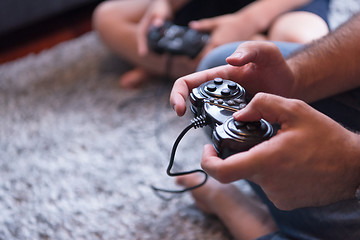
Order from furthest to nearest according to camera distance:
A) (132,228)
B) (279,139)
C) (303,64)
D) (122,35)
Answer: (122,35) → (132,228) → (303,64) → (279,139)

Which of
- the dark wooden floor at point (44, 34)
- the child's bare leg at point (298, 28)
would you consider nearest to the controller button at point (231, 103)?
the child's bare leg at point (298, 28)

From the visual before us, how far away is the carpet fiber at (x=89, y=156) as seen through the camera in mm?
645

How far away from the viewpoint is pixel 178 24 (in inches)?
40.6

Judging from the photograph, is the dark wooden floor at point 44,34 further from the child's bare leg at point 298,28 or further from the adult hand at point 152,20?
the child's bare leg at point 298,28

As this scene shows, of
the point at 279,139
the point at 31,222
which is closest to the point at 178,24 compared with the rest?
A: the point at 31,222

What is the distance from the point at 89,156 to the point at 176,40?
0.36 meters

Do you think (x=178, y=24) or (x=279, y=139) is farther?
(x=178, y=24)

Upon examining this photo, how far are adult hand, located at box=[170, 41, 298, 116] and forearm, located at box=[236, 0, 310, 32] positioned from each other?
442 mm

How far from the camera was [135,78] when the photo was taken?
3.36 feet

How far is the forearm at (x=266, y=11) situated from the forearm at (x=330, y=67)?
37 centimetres

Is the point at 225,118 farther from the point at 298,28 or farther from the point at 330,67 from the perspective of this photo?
the point at 298,28

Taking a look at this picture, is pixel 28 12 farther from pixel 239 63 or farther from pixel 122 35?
pixel 239 63

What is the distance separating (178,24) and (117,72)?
243mm

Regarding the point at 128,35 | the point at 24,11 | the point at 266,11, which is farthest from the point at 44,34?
the point at 266,11
